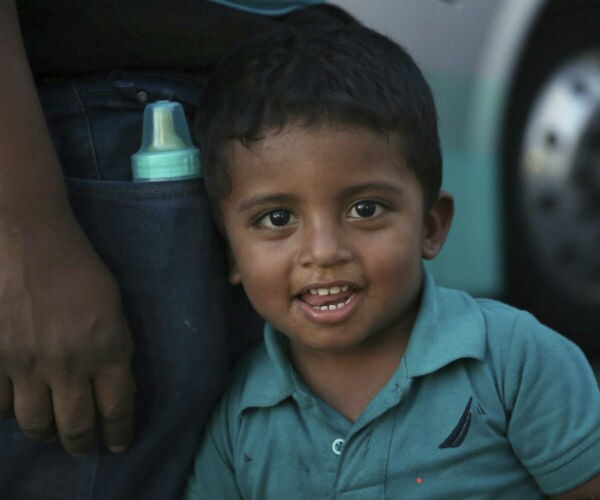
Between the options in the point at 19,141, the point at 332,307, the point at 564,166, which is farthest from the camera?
the point at 564,166

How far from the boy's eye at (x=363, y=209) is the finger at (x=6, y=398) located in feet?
2.33

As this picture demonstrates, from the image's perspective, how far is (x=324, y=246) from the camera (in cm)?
229

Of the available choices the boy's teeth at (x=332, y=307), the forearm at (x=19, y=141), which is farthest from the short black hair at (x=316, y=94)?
the forearm at (x=19, y=141)

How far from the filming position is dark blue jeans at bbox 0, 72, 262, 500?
2396 millimetres

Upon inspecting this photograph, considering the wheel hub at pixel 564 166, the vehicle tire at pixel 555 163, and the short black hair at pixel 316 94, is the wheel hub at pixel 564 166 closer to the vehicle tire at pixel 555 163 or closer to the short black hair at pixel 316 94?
the vehicle tire at pixel 555 163

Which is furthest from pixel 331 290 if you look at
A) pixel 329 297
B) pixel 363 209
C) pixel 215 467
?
pixel 215 467

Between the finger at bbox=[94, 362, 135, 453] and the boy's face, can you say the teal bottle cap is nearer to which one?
the boy's face

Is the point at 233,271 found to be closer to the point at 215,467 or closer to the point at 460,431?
the point at 215,467

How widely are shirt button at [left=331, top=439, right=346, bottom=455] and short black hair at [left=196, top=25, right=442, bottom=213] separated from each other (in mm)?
512

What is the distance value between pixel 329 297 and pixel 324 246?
0.12 meters

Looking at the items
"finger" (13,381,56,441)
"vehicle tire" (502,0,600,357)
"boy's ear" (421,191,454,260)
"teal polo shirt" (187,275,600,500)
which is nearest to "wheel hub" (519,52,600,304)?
"vehicle tire" (502,0,600,357)

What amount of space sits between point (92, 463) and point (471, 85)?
83.9 inches

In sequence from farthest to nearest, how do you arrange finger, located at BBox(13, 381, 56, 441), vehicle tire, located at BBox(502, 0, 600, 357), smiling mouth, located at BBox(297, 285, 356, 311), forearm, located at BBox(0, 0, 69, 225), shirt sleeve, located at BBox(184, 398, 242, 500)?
vehicle tire, located at BBox(502, 0, 600, 357) → shirt sleeve, located at BBox(184, 398, 242, 500) → smiling mouth, located at BBox(297, 285, 356, 311) → finger, located at BBox(13, 381, 56, 441) → forearm, located at BBox(0, 0, 69, 225)

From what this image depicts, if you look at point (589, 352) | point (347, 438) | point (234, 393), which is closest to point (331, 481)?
point (347, 438)
